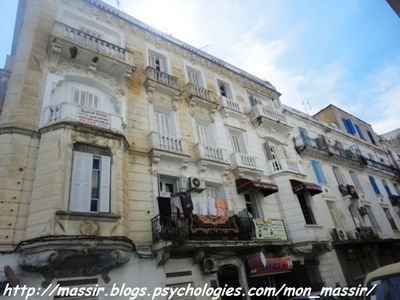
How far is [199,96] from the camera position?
1527 cm

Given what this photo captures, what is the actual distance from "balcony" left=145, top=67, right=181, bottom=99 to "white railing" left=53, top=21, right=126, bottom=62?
161 cm

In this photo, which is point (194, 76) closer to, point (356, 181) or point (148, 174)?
point (148, 174)

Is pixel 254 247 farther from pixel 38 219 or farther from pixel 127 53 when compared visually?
pixel 127 53

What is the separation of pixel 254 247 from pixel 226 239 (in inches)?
64.8

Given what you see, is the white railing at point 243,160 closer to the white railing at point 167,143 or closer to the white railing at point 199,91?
the white railing at point 167,143

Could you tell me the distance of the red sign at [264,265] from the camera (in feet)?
36.0

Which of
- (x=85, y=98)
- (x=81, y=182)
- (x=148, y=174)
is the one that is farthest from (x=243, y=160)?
(x=81, y=182)

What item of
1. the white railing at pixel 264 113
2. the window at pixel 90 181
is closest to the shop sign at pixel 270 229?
the window at pixel 90 181

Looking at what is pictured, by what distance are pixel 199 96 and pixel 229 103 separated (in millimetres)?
2558

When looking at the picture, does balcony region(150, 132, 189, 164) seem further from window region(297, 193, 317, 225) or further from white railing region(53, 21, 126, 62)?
window region(297, 193, 317, 225)

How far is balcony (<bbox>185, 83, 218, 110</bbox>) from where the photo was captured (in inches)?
592

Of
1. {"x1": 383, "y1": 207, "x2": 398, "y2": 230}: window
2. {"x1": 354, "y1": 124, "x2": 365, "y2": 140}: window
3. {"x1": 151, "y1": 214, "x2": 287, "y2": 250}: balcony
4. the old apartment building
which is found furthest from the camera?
{"x1": 354, "y1": 124, "x2": 365, "y2": 140}: window

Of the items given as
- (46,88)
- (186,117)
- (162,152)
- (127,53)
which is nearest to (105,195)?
(162,152)

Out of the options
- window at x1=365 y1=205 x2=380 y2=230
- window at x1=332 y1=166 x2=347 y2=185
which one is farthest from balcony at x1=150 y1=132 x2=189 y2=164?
window at x1=365 y1=205 x2=380 y2=230
